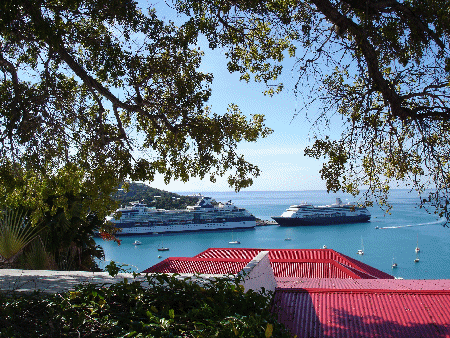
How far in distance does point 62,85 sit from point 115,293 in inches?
187

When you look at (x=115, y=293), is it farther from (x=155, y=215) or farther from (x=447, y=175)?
(x=155, y=215)

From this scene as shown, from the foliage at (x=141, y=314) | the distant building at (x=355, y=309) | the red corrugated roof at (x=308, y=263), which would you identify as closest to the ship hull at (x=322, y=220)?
the red corrugated roof at (x=308, y=263)

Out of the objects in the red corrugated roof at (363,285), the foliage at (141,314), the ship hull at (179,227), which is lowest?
the ship hull at (179,227)

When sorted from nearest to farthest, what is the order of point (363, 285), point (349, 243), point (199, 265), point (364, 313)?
1. point (364, 313)
2. point (363, 285)
3. point (199, 265)
4. point (349, 243)

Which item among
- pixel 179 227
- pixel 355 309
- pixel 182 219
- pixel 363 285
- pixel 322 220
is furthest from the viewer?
pixel 322 220

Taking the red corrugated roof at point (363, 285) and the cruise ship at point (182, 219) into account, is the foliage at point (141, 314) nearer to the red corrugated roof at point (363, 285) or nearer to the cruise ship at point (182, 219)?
the red corrugated roof at point (363, 285)

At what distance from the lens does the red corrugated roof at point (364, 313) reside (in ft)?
16.8

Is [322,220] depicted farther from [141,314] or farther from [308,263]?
[141,314]

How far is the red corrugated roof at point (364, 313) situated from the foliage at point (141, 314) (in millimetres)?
2348

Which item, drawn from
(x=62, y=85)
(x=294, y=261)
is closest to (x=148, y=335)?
(x=62, y=85)

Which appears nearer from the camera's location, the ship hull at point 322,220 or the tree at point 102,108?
the tree at point 102,108

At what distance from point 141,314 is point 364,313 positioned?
4.01 metres

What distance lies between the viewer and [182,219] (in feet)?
208

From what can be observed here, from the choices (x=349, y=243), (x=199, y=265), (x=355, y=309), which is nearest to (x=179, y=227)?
(x=349, y=243)
